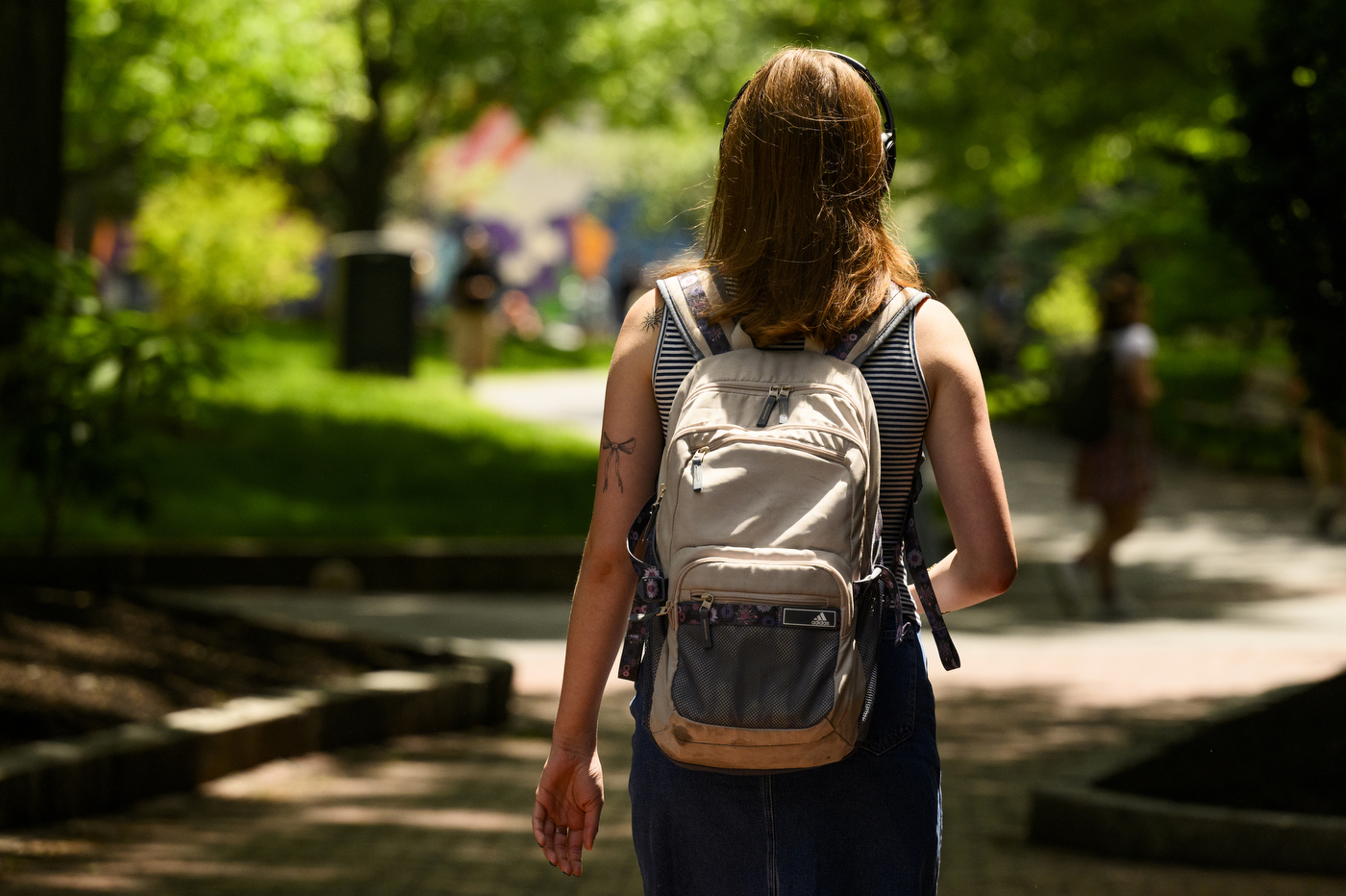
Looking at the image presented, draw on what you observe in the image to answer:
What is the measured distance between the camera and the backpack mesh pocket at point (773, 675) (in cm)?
212

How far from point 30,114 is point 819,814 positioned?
289 inches

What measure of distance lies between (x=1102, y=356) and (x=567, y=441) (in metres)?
7.38

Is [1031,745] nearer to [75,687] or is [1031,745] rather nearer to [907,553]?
[75,687]

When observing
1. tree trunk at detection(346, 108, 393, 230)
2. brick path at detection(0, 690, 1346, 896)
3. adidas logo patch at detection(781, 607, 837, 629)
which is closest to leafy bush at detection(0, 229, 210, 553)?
brick path at detection(0, 690, 1346, 896)

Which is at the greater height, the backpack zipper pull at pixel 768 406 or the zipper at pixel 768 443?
the backpack zipper pull at pixel 768 406

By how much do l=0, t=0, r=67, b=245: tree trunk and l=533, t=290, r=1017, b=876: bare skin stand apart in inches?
265

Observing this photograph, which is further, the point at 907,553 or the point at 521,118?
the point at 521,118

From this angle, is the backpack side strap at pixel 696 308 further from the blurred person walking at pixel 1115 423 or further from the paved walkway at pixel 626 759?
the blurred person walking at pixel 1115 423

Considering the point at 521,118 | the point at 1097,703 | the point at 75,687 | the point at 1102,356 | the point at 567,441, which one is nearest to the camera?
the point at 75,687

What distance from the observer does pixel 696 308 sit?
2350mm

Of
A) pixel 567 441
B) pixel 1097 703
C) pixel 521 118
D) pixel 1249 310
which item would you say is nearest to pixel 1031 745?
pixel 1097 703

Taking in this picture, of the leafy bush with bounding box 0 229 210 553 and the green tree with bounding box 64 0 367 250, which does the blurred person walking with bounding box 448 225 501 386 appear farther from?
the leafy bush with bounding box 0 229 210 553

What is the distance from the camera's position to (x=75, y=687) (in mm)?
6465

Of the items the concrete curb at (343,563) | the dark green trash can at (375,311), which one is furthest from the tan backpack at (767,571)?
the dark green trash can at (375,311)
